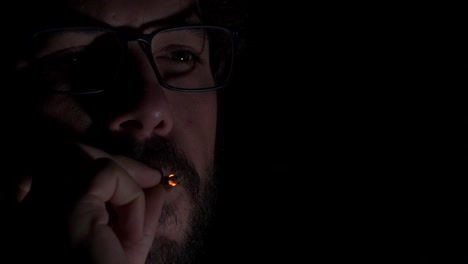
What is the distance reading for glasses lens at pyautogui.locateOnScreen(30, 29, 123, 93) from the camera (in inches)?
52.8

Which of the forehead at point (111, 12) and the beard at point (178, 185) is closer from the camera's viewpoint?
the beard at point (178, 185)

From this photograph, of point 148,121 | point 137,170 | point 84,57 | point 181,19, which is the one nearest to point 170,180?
point 137,170

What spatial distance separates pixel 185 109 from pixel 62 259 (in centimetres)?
72

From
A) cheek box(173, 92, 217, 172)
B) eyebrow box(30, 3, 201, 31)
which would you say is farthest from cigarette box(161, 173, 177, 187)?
eyebrow box(30, 3, 201, 31)

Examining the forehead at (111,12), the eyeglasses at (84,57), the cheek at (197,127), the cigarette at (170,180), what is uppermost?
the forehead at (111,12)

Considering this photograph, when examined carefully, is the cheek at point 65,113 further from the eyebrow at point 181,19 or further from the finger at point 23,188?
the eyebrow at point 181,19

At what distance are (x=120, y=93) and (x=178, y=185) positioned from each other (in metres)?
0.34

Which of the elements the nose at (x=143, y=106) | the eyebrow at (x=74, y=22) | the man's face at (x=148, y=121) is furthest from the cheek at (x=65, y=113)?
the eyebrow at (x=74, y=22)

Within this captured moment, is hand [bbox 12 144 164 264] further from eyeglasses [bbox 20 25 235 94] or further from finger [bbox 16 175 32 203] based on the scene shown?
eyeglasses [bbox 20 25 235 94]

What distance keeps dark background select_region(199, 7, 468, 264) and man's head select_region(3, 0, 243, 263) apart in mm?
941

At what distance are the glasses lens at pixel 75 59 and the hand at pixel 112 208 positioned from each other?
344 mm

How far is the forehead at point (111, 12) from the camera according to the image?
134 centimetres

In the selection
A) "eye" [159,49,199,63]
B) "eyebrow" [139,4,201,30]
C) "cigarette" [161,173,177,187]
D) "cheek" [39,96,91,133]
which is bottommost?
"cigarette" [161,173,177,187]

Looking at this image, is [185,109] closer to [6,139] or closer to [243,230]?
[6,139]
